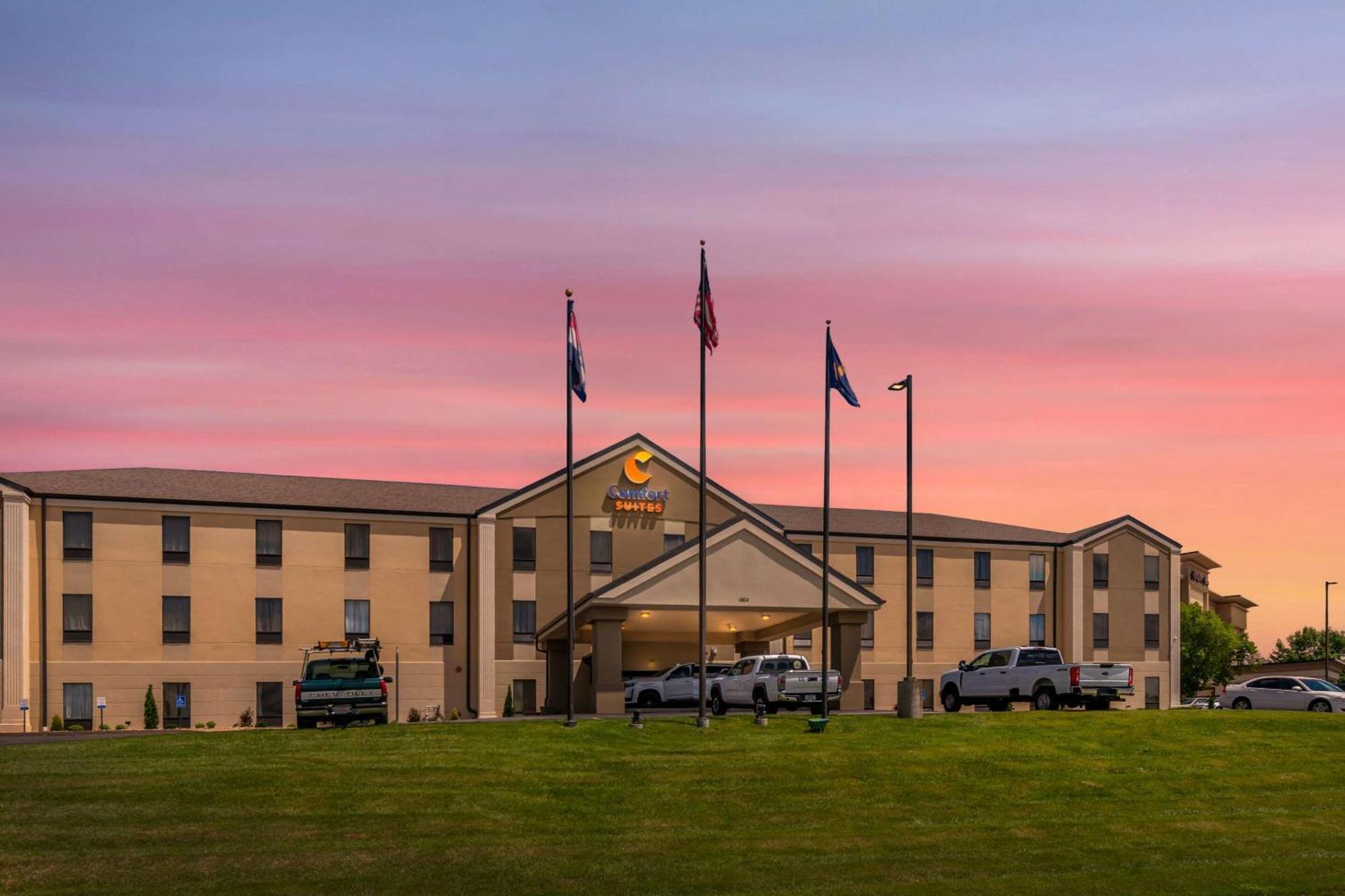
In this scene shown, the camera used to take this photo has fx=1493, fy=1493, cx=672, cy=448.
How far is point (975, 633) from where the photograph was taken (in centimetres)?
7519

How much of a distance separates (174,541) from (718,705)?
79.4 feet

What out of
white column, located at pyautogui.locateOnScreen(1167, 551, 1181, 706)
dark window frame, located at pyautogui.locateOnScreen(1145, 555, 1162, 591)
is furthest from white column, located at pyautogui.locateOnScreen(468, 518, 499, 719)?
white column, located at pyautogui.locateOnScreen(1167, 551, 1181, 706)

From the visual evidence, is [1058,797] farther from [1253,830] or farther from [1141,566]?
[1141,566]

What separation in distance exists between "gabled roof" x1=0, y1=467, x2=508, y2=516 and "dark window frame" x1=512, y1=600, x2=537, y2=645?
4546mm

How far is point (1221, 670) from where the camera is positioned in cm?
10588

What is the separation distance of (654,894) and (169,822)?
9272mm

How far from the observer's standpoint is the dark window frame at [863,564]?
72.1 m

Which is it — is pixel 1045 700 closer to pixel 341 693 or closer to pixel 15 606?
pixel 341 693

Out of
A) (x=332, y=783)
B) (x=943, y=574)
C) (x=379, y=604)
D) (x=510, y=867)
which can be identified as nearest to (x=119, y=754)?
(x=332, y=783)

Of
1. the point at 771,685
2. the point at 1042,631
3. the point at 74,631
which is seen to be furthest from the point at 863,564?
the point at 74,631

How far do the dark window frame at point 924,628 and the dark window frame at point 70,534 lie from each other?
38.6m

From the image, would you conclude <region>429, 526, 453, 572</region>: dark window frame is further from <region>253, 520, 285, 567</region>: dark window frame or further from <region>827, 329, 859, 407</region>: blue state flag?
<region>827, 329, 859, 407</region>: blue state flag

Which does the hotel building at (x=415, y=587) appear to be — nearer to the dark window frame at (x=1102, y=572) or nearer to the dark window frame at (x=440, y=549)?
the dark window frame at (x=440, y=549)

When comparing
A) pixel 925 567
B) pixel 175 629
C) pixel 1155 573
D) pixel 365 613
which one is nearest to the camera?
pixel 175 629
